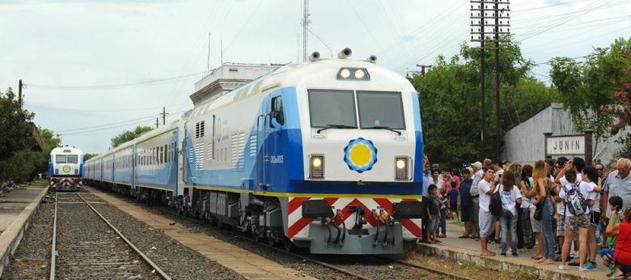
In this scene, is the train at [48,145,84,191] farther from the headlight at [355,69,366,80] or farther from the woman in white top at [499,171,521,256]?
the woman in white top at [499,171,521,256]

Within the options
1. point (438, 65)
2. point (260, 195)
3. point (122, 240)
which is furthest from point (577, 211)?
point (438, 65)

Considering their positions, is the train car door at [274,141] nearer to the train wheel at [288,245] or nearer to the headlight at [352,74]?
the headlight at [352,74]

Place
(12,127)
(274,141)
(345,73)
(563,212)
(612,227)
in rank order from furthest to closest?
(12,127) → (345,73) → (274,141) → (563,212) → (612,227)

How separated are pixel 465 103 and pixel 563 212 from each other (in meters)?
42.3

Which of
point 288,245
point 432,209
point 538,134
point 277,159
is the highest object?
point 538,134

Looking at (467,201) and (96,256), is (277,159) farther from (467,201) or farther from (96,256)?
(467,201)

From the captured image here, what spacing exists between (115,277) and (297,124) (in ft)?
12.1

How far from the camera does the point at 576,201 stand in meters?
11.6

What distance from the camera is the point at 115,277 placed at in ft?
41.5

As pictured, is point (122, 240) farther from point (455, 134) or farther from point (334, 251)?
point (455, 134)

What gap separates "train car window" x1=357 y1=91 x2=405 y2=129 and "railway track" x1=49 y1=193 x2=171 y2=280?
4.16 meters

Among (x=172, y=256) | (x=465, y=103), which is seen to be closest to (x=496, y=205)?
(x=172, y=256)

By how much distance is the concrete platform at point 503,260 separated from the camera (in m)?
11.2

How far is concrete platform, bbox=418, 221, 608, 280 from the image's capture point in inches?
441
